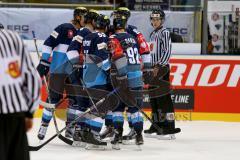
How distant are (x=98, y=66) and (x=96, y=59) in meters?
0.07

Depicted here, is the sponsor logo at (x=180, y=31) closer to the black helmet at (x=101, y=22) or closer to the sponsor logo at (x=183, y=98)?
the sponsor logo at (x=183, y=98)

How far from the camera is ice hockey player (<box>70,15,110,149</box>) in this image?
24.2ft

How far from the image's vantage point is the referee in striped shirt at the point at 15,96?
13.5ft

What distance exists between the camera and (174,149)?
7.84 m

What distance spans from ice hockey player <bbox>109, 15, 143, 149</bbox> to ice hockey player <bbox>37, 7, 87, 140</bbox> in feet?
2.08

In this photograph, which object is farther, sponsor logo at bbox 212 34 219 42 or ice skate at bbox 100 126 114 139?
sponsor logo at bbox 212 34 219 42

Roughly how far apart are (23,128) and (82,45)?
349cm

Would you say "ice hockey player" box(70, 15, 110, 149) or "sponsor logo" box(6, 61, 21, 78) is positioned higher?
"sponsor logo" box(6, 61, 21, 78)

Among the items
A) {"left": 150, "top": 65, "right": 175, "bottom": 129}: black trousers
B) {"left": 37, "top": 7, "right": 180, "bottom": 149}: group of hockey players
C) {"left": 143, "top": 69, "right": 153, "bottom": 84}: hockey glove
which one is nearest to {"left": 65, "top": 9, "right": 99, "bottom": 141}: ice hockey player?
{"left": 37, "top": 7, "right": 180, "bottom": 149}: group of hockey players

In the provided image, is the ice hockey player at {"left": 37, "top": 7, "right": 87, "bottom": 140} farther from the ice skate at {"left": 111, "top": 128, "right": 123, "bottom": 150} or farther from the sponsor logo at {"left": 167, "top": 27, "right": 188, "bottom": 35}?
the sponsor logo at {"left": 167, "top": 27, "right": 188, "bottom": 35}

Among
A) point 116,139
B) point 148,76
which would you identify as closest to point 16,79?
point 116,139

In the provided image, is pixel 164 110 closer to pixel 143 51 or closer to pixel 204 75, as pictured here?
pixel 143 51

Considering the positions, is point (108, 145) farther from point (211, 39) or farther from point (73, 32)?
point (211, 39)

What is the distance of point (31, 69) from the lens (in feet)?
13.8
